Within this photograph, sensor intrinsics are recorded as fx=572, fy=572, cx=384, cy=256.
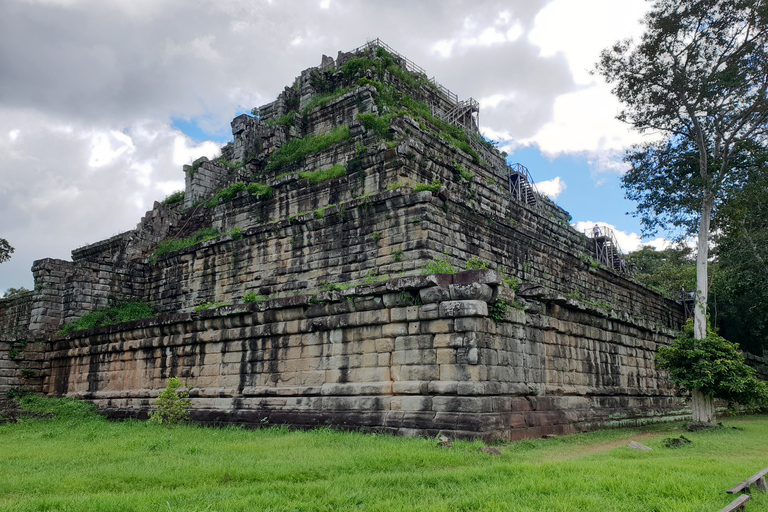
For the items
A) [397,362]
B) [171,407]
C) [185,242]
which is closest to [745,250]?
[397,362]

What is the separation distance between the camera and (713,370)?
44.7 feet

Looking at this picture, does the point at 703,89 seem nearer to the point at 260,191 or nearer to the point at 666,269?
the point at 260,191

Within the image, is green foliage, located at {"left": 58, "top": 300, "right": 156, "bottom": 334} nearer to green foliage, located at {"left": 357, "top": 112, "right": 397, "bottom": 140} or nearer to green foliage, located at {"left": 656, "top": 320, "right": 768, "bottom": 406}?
green foliage, located at {"left": 357, "top": 112, "right": 397, "bottom": 140}

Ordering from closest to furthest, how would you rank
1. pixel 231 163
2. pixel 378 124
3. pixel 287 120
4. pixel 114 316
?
pixel 378 124, pixel 114 316, pixel 287 120, pixel 231 163

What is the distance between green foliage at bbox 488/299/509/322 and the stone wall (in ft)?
0.16

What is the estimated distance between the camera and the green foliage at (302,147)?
1752cm

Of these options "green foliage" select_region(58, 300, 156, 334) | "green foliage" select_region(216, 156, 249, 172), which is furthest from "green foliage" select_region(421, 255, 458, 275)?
"green foliage" select_region(216, 156, 249, 172)

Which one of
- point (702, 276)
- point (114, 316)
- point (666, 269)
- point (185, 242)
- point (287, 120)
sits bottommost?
point (114, 316)

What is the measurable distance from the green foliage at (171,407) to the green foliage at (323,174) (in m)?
7.01

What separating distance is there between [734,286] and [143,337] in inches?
890

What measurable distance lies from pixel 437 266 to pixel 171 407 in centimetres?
604

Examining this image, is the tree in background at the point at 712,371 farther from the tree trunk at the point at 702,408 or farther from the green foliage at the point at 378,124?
the green foliage at the point at 378,124

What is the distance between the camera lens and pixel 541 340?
11055 millimetres

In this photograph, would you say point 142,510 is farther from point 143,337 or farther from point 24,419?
point 24,419
